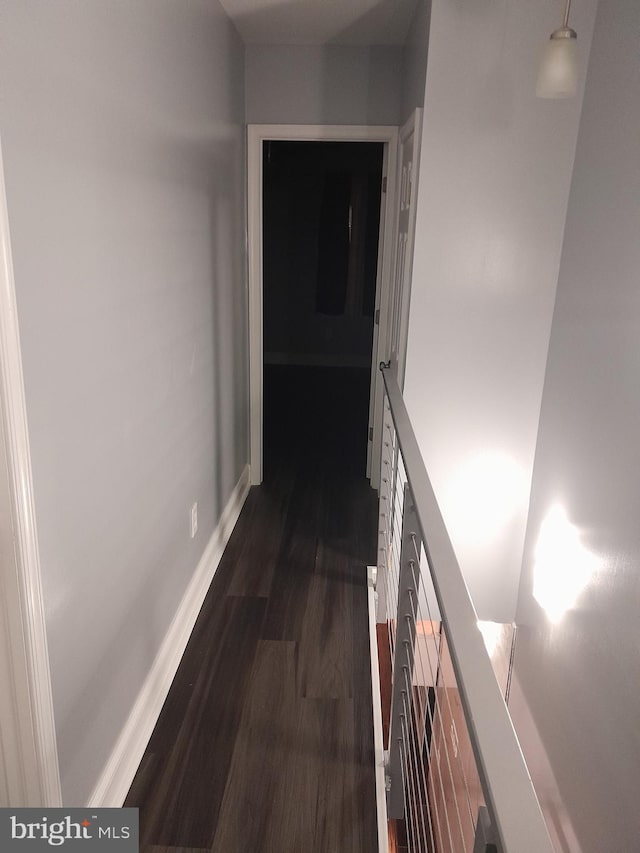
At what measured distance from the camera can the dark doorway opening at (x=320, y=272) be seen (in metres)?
6.77

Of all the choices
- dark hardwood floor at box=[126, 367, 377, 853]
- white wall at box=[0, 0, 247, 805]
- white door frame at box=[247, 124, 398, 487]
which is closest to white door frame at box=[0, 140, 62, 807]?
white wall at box=[0, 0, 247, 805]

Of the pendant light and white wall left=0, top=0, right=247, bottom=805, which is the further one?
the pendant light

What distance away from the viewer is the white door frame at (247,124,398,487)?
3.74 metres

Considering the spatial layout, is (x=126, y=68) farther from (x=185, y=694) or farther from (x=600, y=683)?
(x=600, y=683)

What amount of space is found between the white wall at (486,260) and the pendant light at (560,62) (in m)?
0.64

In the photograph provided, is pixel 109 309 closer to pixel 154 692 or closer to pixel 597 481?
pixel 154 692

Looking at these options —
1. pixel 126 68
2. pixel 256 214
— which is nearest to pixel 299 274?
pixel 256 214

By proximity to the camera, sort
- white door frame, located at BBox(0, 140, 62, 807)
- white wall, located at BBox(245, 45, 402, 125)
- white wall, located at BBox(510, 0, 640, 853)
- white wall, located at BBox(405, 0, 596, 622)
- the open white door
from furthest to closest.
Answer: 1. white wall, located at BBox(245, 45, 402, 125)
2. the open white door
3. white wall, located at BBox(405, 0, 596, 622)
4. white wall, located at BBox(510, 0, 640, 853)
5. white door frame, located at BBox(0, 140, 62, 807)

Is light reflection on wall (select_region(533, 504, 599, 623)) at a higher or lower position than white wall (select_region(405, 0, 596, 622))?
lower

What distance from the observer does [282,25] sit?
3.24m

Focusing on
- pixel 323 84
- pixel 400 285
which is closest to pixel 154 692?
pixel 400 285

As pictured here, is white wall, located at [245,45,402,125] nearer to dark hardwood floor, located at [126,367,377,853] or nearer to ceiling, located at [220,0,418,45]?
ceiling, located at [220,0,418,45]

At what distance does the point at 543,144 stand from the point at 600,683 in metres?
2.11

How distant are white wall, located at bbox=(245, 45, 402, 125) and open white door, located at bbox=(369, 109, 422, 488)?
304mm
